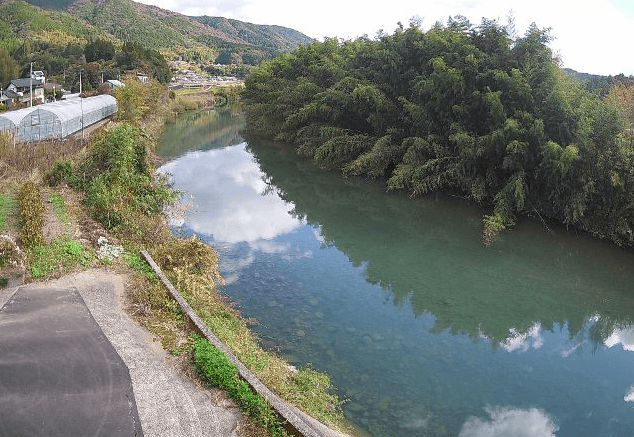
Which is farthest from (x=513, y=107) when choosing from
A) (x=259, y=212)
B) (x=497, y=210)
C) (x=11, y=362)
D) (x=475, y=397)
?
(x=11, y=362)

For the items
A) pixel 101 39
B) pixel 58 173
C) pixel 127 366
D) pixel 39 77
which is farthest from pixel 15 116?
pixel 101 39

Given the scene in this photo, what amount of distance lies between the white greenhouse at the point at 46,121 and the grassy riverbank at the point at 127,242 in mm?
4586

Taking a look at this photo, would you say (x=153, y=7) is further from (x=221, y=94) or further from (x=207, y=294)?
(x=207, y=294)

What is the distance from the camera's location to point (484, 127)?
834 inches

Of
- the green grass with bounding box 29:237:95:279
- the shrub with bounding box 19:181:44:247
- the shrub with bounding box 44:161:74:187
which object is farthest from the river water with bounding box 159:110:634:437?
the shrub with bounding box 19:181:44:247

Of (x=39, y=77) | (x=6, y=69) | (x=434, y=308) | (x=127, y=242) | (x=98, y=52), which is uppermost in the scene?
(x=98, y=52)

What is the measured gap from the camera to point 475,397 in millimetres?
8719

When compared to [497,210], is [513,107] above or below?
above

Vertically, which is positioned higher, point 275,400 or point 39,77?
point 39,77

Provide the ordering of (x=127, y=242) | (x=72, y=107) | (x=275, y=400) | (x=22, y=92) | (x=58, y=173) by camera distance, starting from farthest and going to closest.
A: (x=22, y=92) → (x=72, y=107) → (x=58, y=173) → (x=127, y=242) → (x=275, y=400)

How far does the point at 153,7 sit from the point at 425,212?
200270 millimetres

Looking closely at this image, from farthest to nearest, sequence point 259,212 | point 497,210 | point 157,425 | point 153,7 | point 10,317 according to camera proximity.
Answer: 1. point 153,7
2. point 259,212
3. point 497,210
4. point 10,317
5. point 157,425

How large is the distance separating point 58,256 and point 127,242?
1890 mm

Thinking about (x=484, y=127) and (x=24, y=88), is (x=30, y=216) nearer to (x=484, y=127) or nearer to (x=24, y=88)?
(x=484, y=127)
